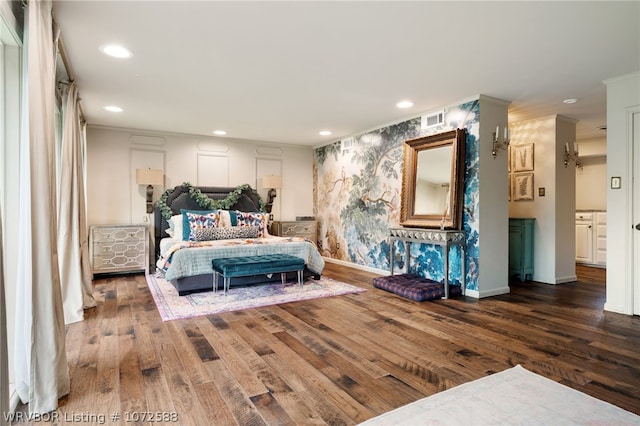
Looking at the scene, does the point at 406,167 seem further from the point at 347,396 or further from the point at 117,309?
the point at 117,309

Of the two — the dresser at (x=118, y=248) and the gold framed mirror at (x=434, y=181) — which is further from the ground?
the gold framed mirror at (x=434, y=181)

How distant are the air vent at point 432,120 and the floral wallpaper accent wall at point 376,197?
7cm

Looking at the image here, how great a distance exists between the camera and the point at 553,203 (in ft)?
16.7

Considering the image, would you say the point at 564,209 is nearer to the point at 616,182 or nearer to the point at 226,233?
the point at 616,182

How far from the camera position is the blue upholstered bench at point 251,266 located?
429cm

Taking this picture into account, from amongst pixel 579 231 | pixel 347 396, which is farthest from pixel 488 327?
pixel 579 231

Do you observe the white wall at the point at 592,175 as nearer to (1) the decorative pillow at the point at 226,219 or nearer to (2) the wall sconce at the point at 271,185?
(2) the wall sconce at the point at 271,185

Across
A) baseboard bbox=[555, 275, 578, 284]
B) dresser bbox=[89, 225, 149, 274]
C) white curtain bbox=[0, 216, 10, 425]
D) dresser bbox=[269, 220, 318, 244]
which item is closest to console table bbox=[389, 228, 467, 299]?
baseboard bbox=[555, 275, 578, 284]

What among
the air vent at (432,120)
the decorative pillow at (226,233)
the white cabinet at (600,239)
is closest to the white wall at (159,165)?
the decorative pillow at (226,233)

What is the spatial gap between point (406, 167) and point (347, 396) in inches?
149

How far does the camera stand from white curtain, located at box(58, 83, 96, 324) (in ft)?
11.0

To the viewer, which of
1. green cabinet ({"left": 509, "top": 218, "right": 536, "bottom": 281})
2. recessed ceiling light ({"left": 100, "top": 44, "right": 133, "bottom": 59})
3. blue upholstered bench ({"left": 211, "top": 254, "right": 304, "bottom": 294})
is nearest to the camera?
recessed ceiling light ({"left": 100, "top": 44, "right": 133, "bottom": 59})

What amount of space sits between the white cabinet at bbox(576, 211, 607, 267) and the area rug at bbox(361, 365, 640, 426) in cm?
576

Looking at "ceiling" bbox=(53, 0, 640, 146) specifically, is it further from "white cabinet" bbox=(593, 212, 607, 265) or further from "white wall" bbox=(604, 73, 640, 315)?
"white cabinet" bbox=(593, 212, 607, 265)
